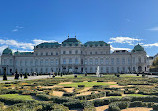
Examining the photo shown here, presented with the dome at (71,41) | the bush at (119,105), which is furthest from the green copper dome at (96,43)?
the bush at (119,105)

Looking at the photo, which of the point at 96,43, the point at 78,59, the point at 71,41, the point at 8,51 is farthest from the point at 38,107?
the point at 8,51

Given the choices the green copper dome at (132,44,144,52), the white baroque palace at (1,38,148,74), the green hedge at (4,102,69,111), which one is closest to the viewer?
the green hedge at (4,102,69,111)

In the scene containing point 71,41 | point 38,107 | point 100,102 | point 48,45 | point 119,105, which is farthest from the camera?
point 48,45

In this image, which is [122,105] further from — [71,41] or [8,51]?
[8,51]

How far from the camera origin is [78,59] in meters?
77.4

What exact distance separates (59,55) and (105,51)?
2383 cm

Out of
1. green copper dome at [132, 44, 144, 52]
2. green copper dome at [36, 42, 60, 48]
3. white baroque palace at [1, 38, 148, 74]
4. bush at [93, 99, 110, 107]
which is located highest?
green copper dome at [36, 42, 60, 48]

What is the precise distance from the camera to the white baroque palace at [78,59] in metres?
76.1

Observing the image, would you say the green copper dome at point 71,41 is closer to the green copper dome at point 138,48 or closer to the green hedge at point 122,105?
the green copper dome at point 138,48

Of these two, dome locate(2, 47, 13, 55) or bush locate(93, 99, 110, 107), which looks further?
dome locate(2, 47, 13, 55)

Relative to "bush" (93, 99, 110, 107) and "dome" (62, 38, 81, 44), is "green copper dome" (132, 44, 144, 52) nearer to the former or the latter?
"dome" (62, 38, 81, 44)

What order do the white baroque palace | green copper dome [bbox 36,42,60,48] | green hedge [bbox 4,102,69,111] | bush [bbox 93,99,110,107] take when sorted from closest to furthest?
green hedge [bbox 4,102,69,111]
bush [bbox 93,99,110,107]
the white baroque palace
green copper dome [bbox 36,42,60,48]

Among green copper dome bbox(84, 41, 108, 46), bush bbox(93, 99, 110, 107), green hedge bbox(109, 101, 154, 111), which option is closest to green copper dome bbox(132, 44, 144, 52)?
green copper dome bbox(84, 41, 108, 46)

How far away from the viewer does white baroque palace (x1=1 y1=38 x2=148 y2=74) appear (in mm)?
76125
